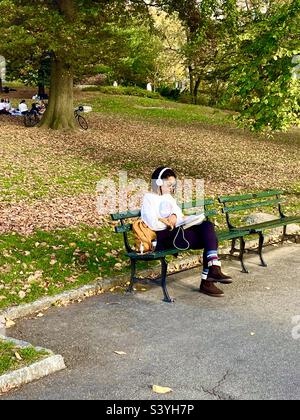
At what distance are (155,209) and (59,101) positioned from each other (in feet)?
56.5

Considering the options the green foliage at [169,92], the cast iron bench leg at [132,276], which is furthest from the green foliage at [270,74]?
the green foliage at [169,92]

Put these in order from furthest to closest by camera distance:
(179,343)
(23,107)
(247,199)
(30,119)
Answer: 1. (23,107)
2. (30,119)
3. (247,199)
4. (179,343)

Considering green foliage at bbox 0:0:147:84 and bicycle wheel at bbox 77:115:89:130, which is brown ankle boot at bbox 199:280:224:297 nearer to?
green foliage at bbox 0:0:147:84

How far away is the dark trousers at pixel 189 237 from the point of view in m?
7.56

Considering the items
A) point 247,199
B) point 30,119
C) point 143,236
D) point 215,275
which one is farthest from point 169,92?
point 215,275

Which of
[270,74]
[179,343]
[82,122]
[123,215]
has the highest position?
[270,74]

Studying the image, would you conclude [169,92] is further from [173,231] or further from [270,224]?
[173,231]

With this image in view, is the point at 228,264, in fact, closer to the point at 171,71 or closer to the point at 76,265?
the point at 76,265

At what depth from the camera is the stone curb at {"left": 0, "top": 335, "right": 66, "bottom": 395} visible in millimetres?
4922

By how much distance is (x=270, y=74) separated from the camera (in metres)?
12.4

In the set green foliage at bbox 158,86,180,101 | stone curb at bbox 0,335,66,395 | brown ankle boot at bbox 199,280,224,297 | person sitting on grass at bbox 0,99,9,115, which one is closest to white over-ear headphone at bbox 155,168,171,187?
brown ankle boot at bbox 199,280,224,297

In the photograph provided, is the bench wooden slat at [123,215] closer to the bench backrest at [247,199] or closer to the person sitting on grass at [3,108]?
the bench backrest at [247,199]

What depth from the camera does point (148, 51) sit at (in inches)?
1977

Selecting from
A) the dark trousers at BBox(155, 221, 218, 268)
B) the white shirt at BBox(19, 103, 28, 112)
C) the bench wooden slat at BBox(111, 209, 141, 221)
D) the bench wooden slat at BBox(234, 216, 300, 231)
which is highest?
the white shirt at BBox(19, 103, 28, 112)
